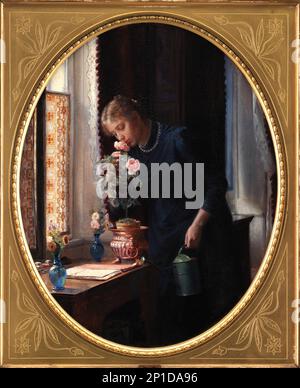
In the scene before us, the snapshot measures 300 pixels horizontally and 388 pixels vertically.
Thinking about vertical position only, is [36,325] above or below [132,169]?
below

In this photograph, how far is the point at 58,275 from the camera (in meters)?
3.10

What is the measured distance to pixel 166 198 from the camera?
10.3ft

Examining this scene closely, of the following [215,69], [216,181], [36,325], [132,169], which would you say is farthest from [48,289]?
[215,69]

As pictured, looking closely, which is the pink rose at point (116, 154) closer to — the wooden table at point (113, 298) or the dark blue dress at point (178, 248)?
the dark blue dress at point (178, 248)

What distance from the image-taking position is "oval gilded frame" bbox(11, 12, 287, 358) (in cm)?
310

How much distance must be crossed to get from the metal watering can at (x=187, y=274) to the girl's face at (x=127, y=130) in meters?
0.55

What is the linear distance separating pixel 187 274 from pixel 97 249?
1.34 feet

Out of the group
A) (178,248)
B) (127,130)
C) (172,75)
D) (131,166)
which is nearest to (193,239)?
(178,248)

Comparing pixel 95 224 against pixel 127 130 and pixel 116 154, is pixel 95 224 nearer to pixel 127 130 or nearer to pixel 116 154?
pixel 116 154

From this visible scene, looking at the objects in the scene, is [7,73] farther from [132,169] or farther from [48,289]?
[48,289]

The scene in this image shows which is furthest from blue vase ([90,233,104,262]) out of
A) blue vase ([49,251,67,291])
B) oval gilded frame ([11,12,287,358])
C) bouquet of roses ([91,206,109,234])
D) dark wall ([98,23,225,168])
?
dark wall ([98,23,225,168])

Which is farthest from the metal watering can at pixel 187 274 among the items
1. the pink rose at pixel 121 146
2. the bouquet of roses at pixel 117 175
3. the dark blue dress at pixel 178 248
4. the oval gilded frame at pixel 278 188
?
the pink rose at pixel 121 146

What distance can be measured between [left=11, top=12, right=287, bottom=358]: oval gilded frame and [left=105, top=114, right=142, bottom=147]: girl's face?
363 mm

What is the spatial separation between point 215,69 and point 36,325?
4.49 feet
